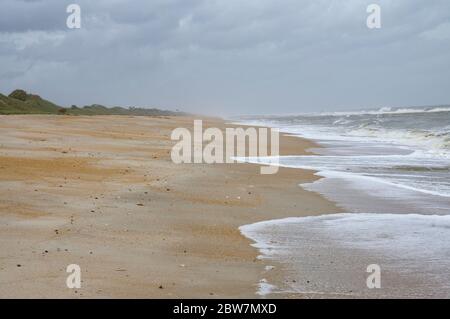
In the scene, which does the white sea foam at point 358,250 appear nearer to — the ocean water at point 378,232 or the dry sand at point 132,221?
the ocean water at point 378,232

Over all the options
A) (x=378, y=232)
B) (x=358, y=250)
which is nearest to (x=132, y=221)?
(x=358, y=250)

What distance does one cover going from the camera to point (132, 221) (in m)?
7.55

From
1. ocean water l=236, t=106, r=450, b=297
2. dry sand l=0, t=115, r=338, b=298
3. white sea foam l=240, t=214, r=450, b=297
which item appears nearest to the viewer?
dry sand l=0, t=115, r=338, b=298

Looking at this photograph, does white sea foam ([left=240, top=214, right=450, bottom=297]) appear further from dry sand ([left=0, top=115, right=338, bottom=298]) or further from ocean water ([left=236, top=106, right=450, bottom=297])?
dry sand ([left=0, top=115, right=338, bottom=298])

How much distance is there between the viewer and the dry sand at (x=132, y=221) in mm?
4992

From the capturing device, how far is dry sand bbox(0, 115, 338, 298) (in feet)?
16.4

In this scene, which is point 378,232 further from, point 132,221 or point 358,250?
point 132,221

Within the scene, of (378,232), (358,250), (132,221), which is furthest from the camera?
(132,221)

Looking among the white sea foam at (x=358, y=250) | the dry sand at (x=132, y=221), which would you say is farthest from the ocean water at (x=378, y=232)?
the dry sand at (x=132, y=221)

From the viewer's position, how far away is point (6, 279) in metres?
4.82

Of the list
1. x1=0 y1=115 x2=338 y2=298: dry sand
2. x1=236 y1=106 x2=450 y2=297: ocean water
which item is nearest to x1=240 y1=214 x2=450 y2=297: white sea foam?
x1=236 y1=106 x2=450 y2=297: ocean water
